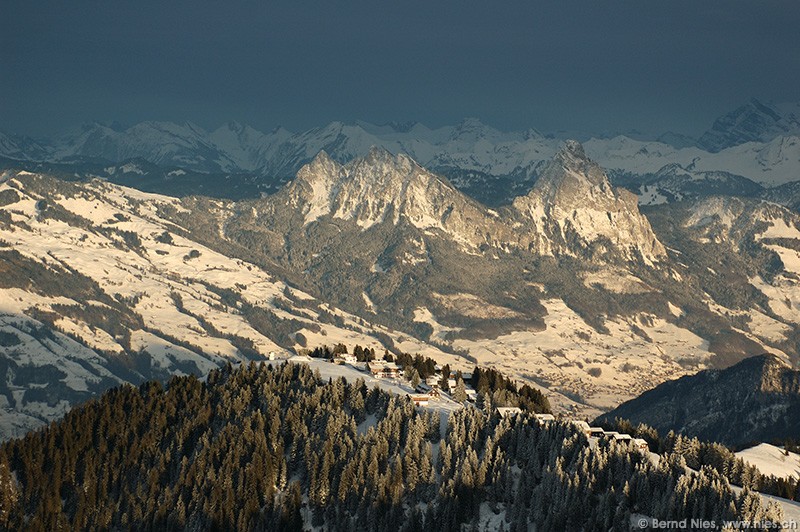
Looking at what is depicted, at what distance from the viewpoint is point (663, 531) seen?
199m

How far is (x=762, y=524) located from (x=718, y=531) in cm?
711

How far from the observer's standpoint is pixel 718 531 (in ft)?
641

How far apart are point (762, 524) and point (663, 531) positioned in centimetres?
1442

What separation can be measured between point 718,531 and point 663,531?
829 cm

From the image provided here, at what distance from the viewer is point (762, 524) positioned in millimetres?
197000
